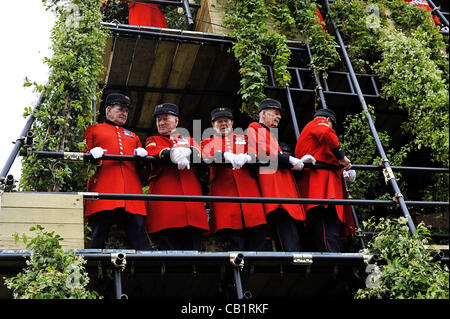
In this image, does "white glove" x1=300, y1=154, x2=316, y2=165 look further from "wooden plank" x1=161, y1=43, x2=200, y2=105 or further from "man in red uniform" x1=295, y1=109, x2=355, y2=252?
"wooden plank" x1=161, y1=43, x2=200, y2=105

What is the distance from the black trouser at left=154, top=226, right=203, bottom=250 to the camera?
5.17m

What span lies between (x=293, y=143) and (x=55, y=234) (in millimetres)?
5246

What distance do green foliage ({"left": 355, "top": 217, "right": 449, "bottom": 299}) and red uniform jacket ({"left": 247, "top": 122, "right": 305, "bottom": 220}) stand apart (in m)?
0.85

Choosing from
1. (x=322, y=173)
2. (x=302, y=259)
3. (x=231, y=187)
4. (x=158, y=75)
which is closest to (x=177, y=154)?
(x=231, y=187)

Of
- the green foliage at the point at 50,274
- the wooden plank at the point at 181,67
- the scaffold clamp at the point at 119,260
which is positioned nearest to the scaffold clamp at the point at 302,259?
the scaffold clamp at the point at 119,260

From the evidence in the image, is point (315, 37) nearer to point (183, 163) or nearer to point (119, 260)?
point (183, 163)

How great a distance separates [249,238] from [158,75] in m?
3.32

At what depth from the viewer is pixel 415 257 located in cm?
Answer: 469

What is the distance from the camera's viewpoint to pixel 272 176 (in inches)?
219

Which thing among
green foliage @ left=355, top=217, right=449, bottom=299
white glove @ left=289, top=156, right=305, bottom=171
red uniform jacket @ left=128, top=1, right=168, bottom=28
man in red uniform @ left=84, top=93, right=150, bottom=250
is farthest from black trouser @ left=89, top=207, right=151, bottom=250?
red uniform jacket @ left=128, top=1, right=168, bottom=28

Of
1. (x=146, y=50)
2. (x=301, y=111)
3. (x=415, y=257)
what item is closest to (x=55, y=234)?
(x=415, y=257)

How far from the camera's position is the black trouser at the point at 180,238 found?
5.17m

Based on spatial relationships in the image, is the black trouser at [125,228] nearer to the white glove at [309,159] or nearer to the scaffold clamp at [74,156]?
the scaffold clamp at [74,156]

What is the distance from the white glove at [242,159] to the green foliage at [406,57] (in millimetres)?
2436
